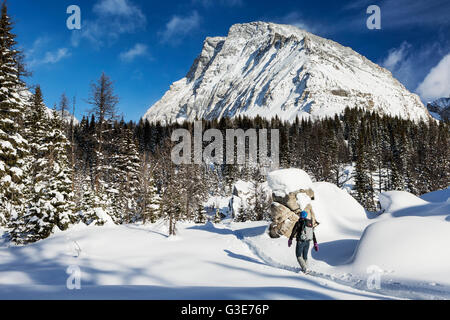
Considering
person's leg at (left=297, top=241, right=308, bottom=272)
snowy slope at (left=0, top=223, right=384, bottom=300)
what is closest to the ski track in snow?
person's leg at (left=297, top=241, right=308, bottom=272)

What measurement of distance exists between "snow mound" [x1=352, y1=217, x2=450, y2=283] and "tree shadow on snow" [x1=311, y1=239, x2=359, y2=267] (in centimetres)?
103

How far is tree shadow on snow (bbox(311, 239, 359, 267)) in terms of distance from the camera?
945cm

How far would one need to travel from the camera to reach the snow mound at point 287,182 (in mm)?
A: 13969

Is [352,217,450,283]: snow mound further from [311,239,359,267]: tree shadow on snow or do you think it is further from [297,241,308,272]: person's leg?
[297,241,308,272]: person's leg

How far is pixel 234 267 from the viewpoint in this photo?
7.80m

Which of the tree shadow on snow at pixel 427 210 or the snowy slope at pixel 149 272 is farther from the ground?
the tree shadow on snow at pixel 427 210

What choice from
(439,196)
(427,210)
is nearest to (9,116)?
(427,210)

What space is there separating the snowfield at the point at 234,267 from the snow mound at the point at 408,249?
0.08ft

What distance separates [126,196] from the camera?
89.4ft

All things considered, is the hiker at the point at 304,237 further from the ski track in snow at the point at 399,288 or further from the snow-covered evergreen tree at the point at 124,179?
the snow-covered evergreen tree at the point at 124,179

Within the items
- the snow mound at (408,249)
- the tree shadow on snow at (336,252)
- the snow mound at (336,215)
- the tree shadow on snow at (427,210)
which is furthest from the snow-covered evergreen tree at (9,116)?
the tree shadow on snow at (427,210)
